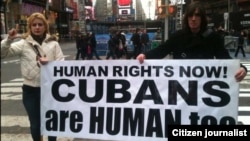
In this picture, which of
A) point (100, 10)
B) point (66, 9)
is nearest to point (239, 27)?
point (66, 9)

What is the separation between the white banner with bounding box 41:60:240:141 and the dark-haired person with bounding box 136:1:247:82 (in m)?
0.08

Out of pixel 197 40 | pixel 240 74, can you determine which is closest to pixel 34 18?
pixel 197 40

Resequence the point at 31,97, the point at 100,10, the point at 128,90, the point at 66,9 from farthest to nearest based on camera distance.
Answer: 1. the point at 100,10
2. the point at 66,9
3. the point at 31,97
4. the point at 128,90

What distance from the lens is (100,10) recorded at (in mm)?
102500

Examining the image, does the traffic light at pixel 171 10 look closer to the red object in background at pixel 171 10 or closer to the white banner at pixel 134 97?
the red object in background at pixel 171 10

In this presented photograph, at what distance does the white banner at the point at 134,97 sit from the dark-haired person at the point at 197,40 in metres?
0.08

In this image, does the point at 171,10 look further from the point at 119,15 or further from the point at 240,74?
the point at 119,15

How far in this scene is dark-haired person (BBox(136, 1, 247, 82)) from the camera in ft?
12.3

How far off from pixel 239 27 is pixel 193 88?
146ft

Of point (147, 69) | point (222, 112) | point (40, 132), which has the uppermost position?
point (147, 69)

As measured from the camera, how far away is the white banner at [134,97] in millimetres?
3803

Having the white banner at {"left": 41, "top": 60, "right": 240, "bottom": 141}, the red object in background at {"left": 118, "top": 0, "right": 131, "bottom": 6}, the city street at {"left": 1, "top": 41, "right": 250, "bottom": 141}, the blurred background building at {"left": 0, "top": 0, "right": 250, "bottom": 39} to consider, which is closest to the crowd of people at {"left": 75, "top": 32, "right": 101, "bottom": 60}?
the blurred background building at {"left": 0, "top": 0, "right": 250, "bottom": 39}

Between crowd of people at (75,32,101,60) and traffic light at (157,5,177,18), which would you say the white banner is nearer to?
traffic light at (157,5,177,18)

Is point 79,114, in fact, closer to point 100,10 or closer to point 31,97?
point 31,97
